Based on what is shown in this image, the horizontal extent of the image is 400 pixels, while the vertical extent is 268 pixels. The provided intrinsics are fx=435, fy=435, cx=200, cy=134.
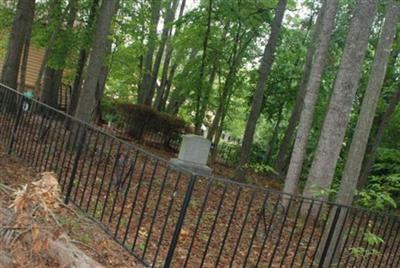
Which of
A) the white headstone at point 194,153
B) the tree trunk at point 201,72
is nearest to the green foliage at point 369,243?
the white headstone at point 194,153

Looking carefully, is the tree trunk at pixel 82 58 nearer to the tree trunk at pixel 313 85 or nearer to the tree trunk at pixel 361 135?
the tree trunk at pixel 313 85

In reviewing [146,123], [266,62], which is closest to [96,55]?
[266,62]

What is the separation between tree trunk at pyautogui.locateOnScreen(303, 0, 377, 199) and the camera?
6.79 meters

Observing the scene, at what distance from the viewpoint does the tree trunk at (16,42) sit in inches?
393

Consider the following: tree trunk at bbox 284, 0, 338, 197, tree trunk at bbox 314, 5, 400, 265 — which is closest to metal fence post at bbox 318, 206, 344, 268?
tree trunk at bbox 314, 5, 400, 265

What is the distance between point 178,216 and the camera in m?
5.67

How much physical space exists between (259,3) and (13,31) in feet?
21.2

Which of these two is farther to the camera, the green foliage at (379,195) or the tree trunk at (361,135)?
the tree trunk at (361,135)

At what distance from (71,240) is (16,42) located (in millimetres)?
7469

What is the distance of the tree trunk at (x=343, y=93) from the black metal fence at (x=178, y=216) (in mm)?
759

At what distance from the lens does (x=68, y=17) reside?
1148 centimetres

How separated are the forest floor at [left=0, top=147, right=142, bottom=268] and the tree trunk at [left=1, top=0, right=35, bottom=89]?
482 cm

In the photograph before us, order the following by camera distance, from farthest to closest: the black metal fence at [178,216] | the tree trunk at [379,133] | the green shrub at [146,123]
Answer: the green shrub at [146,123], the tree trunk at [379,133], the black metal fence at [178,216]

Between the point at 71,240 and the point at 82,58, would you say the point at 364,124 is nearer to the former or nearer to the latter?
the point at 71,240
